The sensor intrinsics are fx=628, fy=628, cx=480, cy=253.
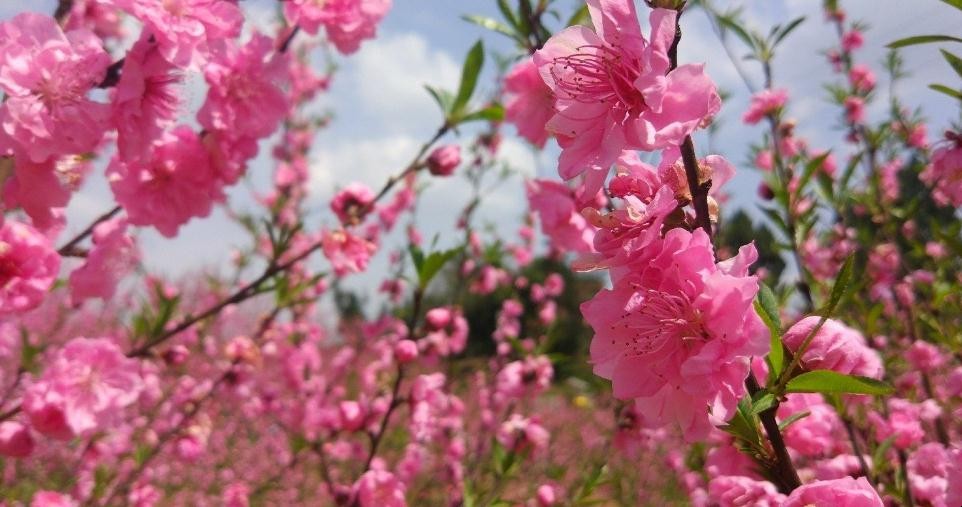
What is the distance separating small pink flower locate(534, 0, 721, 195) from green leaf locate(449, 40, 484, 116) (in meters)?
1.13

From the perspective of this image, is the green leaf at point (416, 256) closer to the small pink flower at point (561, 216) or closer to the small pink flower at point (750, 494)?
the small pink flower at point (561, 216)

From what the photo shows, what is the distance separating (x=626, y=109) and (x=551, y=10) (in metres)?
1.12

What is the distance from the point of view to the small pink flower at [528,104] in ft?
5.53

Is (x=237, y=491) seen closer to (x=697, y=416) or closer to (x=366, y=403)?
(x=366, y=403)

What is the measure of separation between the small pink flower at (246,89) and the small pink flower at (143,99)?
Answer: 0.10m

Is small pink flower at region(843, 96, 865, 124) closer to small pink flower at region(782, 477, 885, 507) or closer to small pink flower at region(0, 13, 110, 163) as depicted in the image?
small pink flower at region(782, 477, 885, 507)

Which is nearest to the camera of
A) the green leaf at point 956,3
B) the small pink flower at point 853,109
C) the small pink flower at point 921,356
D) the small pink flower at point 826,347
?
the small pink flower at point 826,347

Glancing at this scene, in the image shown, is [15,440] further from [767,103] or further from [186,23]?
[767,103]

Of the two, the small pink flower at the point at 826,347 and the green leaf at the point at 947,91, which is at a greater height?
the green leaf at the point at 947,91

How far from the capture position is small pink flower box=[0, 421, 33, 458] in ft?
4.86

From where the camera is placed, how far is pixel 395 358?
89.7 inches

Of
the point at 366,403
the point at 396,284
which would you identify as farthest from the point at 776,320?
the point at 396,284

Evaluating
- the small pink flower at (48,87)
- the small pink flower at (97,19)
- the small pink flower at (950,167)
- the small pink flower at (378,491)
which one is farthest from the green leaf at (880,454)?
the small pink flower at (97,19)

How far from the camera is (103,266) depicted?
1604mm
